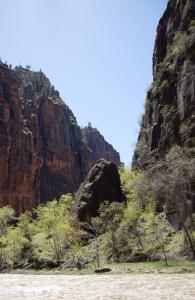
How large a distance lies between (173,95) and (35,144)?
4207 inches

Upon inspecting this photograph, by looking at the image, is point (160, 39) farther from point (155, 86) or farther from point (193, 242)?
point (193, 242)

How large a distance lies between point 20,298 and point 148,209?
82.6 feet

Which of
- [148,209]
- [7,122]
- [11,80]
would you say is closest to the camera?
[148,209]

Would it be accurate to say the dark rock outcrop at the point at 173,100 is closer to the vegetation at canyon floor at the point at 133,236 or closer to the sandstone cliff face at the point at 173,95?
the sandstone cliff face at the point at 173,95

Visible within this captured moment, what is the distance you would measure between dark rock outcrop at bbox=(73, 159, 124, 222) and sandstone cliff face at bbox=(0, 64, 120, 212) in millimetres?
61989

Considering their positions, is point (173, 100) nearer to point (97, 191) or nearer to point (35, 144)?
point (97, 191)

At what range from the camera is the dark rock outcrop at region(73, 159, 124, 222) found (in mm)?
47750

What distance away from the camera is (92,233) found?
1801 inches

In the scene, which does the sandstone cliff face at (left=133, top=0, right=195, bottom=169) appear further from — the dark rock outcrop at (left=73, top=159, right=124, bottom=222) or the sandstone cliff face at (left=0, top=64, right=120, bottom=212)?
the sandstone cliff face at (left=0, top=64, right=120, bottom=212)

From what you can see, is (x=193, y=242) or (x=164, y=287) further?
(x=193, y=242)

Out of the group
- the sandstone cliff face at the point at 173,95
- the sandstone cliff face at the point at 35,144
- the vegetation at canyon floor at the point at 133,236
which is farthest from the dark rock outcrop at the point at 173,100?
the sandstone cliff face at the point at 35,144

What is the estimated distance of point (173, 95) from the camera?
154 feet

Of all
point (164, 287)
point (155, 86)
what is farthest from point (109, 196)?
point (164, 287)

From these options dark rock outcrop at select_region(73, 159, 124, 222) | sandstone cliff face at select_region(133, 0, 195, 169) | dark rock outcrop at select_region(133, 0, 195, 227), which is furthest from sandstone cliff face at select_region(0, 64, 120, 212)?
dark rock outcrop at select_region(133, 0, 195, 227)
